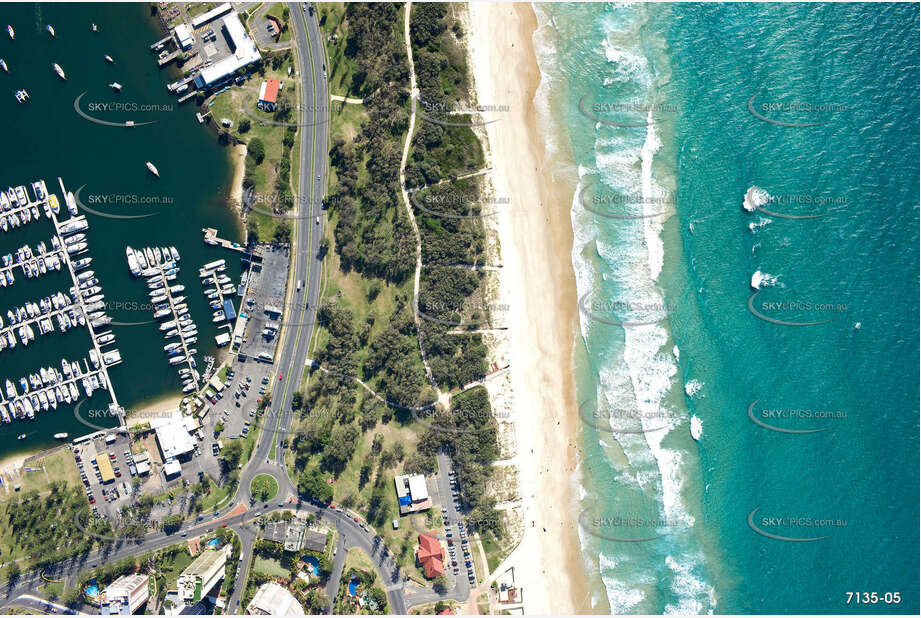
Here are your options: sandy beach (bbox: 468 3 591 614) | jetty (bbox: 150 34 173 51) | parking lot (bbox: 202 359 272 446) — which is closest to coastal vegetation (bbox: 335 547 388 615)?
sandy beach (bbox: 468 3 591 614)

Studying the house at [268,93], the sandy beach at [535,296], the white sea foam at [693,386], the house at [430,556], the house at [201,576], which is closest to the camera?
the house at [201,576]

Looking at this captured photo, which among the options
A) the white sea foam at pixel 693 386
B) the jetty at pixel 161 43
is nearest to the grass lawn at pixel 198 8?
the jetty at pixel 161 43

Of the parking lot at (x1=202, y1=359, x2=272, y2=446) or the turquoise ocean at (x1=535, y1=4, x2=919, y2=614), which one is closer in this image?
the turquoise ocean at (x1=535, y1=4, x2=919, y2=614)

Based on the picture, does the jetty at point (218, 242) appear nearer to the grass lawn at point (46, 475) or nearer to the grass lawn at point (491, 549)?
the grass lawn at point (46, 475)

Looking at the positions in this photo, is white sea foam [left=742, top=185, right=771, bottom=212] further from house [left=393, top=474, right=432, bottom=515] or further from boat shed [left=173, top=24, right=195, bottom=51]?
boat shed [left=173, top=24, right=195, bottom=51]

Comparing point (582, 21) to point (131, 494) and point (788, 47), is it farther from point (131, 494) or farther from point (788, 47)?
point (131, 494)
